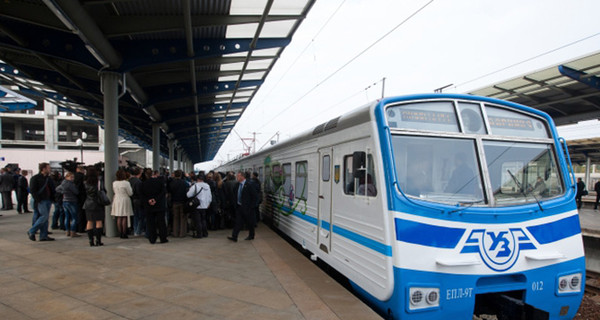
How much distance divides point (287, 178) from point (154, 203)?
9.83 ft

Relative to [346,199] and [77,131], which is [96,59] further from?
[77,131]

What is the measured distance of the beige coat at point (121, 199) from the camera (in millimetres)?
8203

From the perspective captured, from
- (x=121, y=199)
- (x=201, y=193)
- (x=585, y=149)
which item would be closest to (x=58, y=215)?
(x=121, y=199)

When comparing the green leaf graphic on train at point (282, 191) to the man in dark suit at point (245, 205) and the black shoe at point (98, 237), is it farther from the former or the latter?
the black shoe at point (98, 237)

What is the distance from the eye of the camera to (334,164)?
5691 millimetres

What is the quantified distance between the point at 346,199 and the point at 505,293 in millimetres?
2157

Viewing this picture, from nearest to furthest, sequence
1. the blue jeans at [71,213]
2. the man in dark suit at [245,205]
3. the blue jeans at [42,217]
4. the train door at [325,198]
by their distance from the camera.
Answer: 1. the train door at [325,198]
2. the blue jeans at [42,217]
3. the blue jeans at [71,213]
4. the man in dark suit at [245,205]

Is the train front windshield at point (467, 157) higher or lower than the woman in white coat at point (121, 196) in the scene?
higher

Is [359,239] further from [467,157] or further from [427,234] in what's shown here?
[467,157]

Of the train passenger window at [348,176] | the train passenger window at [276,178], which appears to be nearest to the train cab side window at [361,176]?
the train passenger window at [348,176]

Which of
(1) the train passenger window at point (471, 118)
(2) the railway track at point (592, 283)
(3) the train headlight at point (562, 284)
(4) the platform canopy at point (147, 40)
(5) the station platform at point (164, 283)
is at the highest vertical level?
(4) the platform canopy at point (147, 40)

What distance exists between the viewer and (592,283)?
8.02m

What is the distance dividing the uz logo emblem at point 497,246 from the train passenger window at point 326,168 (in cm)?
249

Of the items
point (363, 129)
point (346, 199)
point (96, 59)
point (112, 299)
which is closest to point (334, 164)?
point (346, 199)
